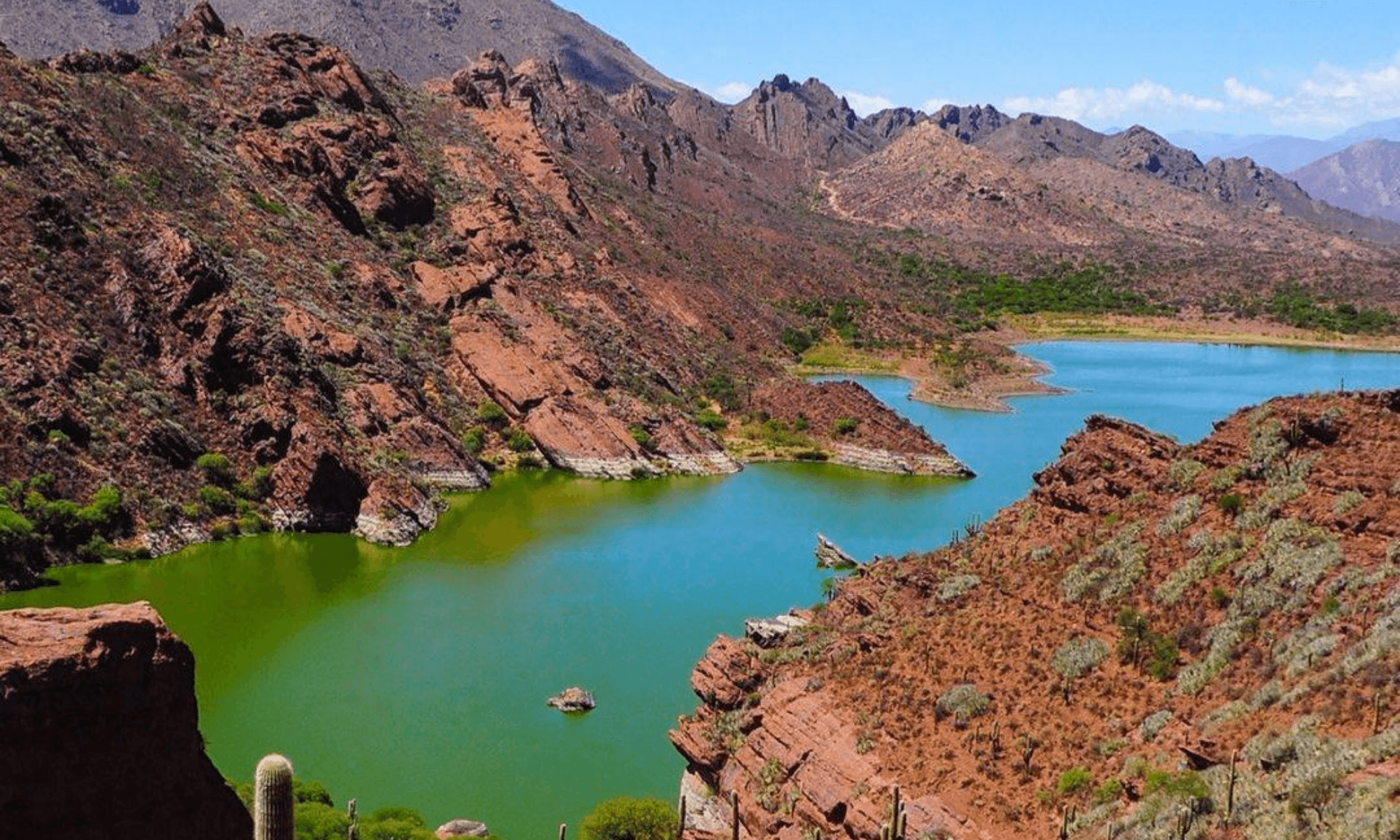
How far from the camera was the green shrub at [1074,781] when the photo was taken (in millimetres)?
22953

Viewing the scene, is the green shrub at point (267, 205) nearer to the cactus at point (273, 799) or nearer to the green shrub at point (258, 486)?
the green shrub at point (258, 486)

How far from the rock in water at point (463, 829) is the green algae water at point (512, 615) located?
715mm

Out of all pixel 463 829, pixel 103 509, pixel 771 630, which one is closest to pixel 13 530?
pixel 103 509

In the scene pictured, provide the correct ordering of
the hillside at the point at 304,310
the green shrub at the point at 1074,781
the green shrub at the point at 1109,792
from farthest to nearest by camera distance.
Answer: the hillside at the point at 304,310 < the green shrub at the point at 1074,781 < the green shrub at the point at 1109,792

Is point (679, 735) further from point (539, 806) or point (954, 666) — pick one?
point (954, 666)

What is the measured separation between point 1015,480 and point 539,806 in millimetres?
48883

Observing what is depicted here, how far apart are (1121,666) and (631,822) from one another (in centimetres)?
1144

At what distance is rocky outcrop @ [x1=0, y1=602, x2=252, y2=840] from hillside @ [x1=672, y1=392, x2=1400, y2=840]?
12239mm

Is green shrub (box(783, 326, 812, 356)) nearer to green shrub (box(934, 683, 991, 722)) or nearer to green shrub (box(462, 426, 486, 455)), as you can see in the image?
green shrub (box(462, 426, 486, 455))

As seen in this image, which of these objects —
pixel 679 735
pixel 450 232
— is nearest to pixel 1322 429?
pixel 679 735

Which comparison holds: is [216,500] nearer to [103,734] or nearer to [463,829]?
[463,829]

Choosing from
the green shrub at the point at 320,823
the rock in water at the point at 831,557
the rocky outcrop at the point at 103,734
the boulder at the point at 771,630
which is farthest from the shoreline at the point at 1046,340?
the rocky outcrop at the point at 103,734

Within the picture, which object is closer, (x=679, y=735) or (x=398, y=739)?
(x=679, y=735)

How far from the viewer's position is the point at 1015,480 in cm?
7494
